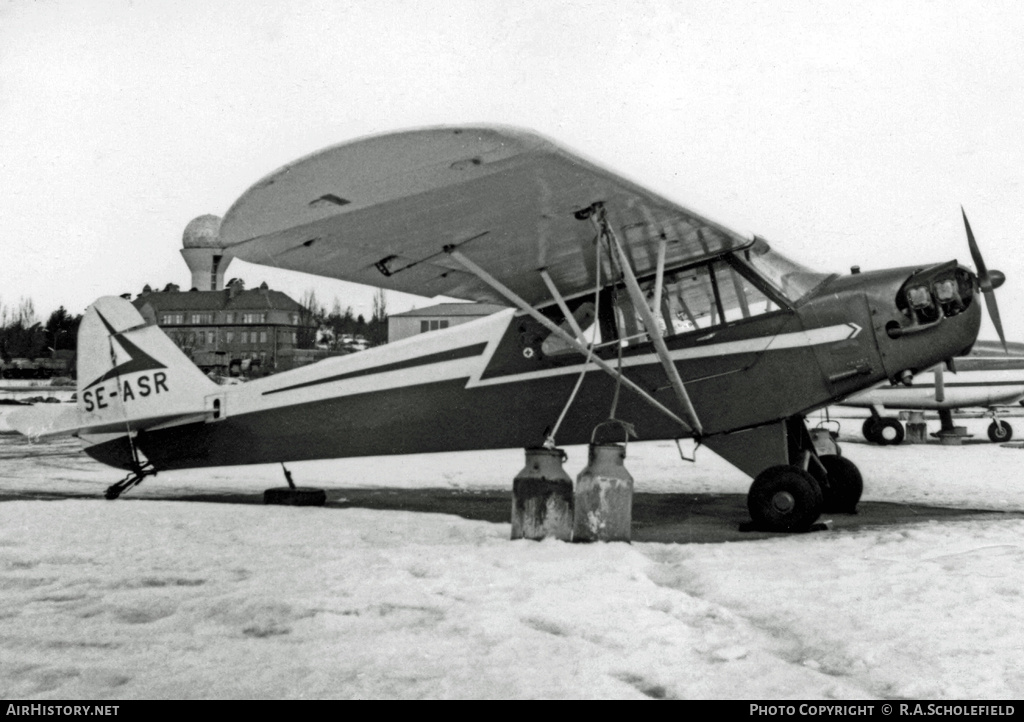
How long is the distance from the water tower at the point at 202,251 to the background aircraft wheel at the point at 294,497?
65.8 meters

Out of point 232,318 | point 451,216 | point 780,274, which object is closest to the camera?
point 451,216

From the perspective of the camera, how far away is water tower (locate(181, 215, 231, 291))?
75.3 metres

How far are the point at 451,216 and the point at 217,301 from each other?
92834 millimetres

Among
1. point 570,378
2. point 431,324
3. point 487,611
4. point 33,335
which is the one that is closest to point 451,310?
point 431,324

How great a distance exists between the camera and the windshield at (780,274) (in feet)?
21.1

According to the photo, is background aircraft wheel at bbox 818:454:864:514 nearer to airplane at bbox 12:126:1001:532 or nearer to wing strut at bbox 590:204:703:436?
airplane at bbox 12:126:1001:532

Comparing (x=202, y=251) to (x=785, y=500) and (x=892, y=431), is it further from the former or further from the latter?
(x=785, y=500)

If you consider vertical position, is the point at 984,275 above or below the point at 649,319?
above

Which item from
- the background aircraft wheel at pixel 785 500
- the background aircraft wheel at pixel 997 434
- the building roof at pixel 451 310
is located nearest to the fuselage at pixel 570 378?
the background aircraft wheel at pixel 785 500

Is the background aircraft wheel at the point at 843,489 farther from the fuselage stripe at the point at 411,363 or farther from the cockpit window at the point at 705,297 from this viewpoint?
the fuselage stripe at the point at 411,363

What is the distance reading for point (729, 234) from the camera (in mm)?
6262

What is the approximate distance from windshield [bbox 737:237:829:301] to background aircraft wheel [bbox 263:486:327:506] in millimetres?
4234

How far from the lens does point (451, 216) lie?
531 centimetres
